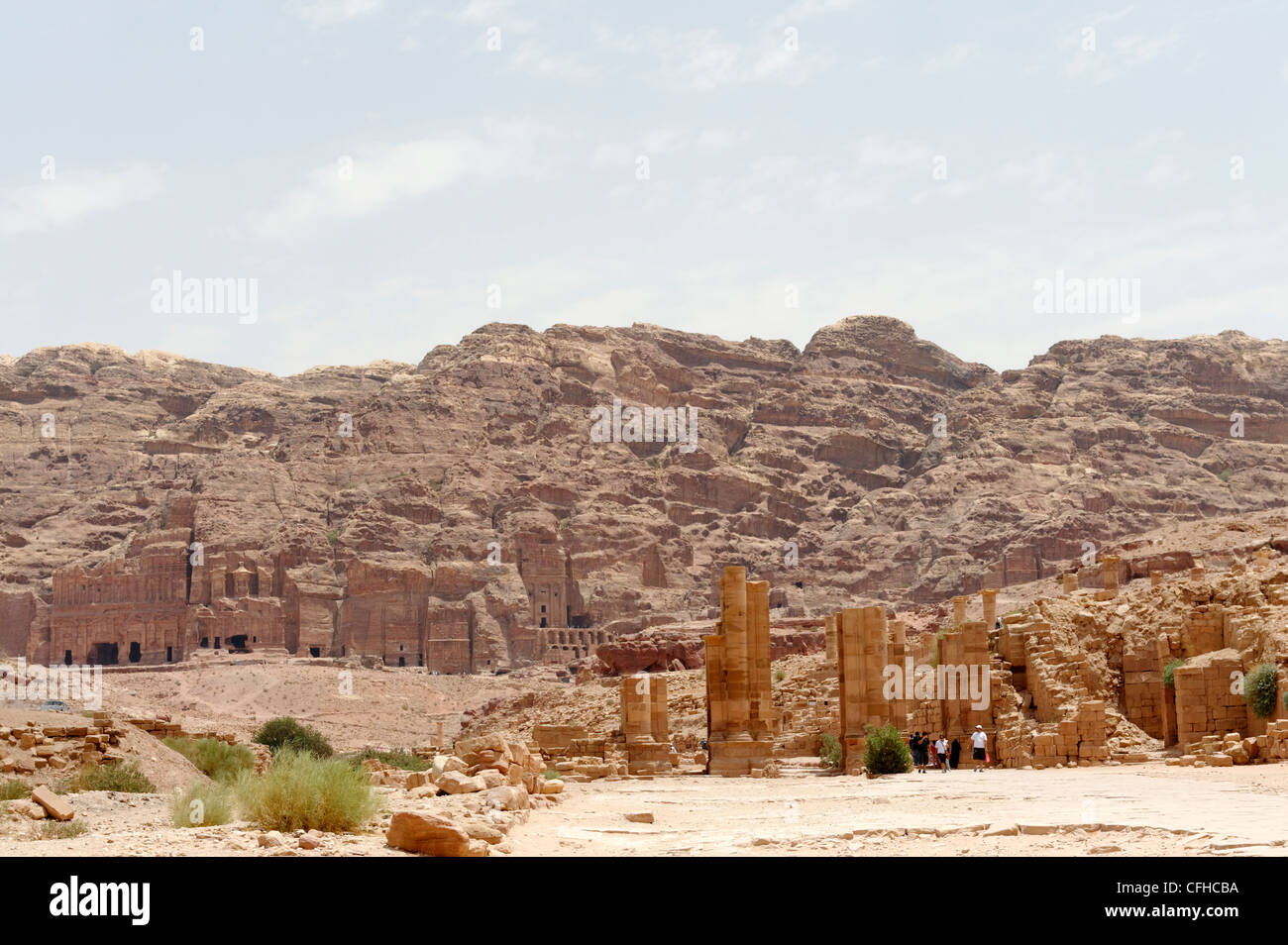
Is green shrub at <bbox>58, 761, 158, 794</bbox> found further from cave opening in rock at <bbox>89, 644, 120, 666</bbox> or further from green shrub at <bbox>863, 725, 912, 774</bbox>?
A: cave opening in rock at <bbox>89, 644, 120, 666</bbox>

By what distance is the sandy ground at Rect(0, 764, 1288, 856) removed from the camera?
36.1ft

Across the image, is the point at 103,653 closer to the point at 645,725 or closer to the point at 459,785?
the point at 645,725

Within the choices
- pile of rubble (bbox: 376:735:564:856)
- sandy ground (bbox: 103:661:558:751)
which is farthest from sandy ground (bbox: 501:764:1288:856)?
sandy ground (bbox: 103:661:558:751)

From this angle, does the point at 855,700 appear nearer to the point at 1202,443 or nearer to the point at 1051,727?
the point at 1051,727

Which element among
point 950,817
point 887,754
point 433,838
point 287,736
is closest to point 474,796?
point 433,838

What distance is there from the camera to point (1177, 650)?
27516 mm

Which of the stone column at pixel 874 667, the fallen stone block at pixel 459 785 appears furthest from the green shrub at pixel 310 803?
the stone column at pixel 874 667

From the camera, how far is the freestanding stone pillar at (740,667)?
30.5 m

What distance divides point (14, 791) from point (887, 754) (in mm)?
14055

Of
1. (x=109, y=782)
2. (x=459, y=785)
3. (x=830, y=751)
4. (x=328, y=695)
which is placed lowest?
(x=328, y=695)

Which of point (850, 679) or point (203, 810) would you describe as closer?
point (203, 810)

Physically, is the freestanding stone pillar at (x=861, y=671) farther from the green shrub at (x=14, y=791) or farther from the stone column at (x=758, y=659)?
the green shrub at (x=14, y=791)

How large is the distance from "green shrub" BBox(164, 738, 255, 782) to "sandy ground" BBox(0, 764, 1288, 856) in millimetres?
6341

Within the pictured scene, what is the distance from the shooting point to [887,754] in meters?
26.0
